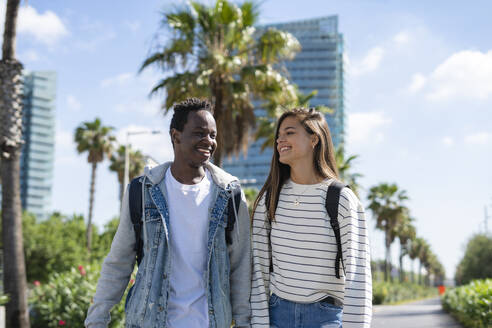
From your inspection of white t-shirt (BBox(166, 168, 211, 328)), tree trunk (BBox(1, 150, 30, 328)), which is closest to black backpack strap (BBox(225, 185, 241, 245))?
white t-shirt (BBox(166, 168, 211, 328))

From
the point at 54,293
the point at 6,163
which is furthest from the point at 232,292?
the point at 54,293

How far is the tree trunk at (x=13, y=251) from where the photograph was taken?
9.05m

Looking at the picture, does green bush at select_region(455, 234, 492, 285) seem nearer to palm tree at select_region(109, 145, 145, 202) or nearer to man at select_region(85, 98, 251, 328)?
palm tree at select_region(109, 145, 145, 202)

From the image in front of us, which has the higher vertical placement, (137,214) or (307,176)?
(307,176)

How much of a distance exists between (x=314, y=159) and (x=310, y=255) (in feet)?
1.89

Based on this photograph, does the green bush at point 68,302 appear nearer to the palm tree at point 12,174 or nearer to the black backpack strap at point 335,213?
the palm tree at point 12,174

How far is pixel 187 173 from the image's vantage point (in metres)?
2.99

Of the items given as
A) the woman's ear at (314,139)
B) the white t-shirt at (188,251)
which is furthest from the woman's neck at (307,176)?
the white t-shirt at (188,251)

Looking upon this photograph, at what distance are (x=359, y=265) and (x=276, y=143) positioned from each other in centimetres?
93

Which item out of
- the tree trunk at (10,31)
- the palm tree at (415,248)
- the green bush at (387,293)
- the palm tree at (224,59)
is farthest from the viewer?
the palm tree at (415,248)

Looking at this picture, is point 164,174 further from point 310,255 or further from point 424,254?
point 424,254

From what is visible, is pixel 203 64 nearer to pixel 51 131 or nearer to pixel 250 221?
pixel 250 221

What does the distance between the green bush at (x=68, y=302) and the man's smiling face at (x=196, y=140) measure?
6925mm

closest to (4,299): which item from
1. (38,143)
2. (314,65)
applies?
(314,65)
